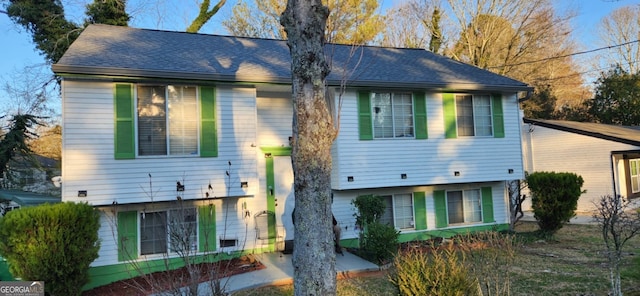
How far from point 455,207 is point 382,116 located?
346cm

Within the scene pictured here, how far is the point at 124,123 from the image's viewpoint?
309 inches

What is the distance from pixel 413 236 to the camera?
10.4m

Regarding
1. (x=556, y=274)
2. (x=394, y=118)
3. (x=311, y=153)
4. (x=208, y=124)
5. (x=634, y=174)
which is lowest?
(x=556, y=274)

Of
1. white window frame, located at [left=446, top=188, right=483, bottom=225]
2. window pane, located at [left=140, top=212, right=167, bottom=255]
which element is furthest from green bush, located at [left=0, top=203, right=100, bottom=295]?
white window frame, located at [left=446, top=188, right=483, bottom=225]

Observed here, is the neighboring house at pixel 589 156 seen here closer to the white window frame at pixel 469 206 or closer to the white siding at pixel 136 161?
the white window frame at pixel 469 206

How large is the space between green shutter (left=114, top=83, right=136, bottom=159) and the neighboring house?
1649 cm

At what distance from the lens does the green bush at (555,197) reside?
1020 centimetres

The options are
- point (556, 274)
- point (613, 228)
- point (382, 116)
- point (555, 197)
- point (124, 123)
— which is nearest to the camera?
point (613, 228)

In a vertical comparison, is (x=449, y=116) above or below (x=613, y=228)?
above

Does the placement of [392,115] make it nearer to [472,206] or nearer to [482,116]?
[482,116]

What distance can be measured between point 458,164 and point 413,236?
2262mm

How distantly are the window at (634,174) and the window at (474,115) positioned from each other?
11127 millimetres

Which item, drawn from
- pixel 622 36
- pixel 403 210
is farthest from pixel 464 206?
pixel 622 36

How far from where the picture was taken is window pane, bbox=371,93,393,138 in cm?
995
